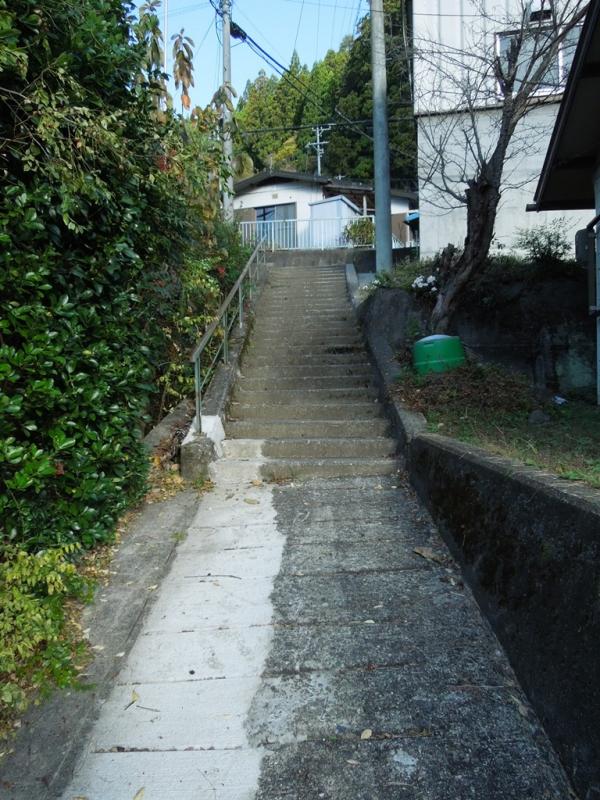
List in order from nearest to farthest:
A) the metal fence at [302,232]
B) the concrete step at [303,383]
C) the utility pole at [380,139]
→ the concrete step at [303,383] < the utility pole at [380,139] < the metal fence at [302,232]

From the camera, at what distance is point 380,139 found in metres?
10.9

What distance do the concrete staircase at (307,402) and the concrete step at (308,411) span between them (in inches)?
0.4

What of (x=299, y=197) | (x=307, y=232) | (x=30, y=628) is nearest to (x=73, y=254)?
(x=30, y=628)

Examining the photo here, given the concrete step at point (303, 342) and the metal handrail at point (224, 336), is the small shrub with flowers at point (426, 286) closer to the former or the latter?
the concrete step at point (303, 342)

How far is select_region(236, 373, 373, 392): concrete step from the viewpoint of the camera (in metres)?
6.79

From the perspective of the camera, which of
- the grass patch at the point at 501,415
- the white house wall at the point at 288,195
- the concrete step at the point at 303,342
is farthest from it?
the white house wall at the point at 288,195

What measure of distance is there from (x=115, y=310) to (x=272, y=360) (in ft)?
13.8

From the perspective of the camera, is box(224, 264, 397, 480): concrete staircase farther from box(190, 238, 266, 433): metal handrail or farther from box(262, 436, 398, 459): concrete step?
box(190, 238, 266, 433): metal handrail

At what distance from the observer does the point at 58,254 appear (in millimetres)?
2945

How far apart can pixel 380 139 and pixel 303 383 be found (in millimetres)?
6462

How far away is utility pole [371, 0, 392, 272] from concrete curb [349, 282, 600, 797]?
807cm

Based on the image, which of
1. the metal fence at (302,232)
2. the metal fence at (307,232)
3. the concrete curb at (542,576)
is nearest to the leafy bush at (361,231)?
the metal fence at (307,232)

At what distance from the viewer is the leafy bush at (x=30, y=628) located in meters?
2.13

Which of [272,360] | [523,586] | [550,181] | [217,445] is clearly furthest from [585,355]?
[523,586]
